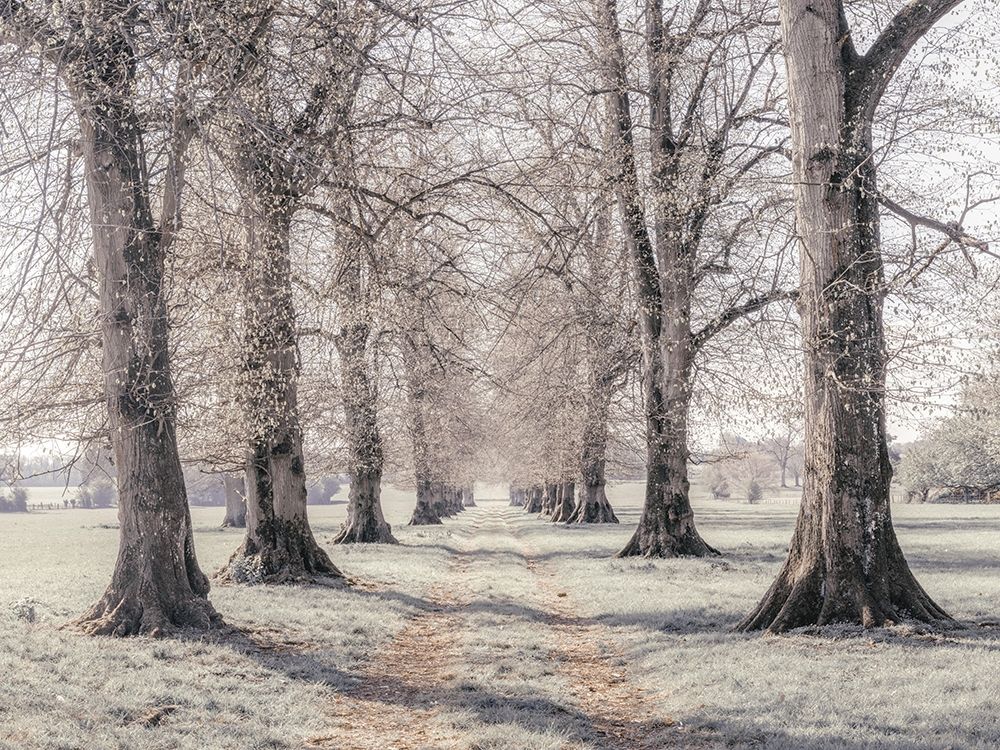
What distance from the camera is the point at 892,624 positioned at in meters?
9.74

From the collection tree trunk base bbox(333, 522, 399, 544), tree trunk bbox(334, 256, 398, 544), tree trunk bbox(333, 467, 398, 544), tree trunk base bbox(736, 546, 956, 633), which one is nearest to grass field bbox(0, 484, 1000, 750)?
tree trunk base bbox(736, 546, 956, 633)

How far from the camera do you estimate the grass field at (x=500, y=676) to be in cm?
652

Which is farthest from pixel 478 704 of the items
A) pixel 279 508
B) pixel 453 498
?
pixel 453 498

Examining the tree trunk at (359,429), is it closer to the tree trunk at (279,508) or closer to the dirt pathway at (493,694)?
the tree trunk at (279,508)

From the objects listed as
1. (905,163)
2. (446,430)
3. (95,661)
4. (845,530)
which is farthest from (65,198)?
(446,430)

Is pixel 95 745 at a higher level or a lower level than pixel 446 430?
lower

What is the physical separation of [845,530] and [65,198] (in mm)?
9341

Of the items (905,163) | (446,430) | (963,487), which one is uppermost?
(905,163)

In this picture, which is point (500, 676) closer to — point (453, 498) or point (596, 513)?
point (596, 513)

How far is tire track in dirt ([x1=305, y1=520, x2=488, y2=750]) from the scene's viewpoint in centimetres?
671

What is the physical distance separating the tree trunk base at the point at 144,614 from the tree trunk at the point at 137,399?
12 mm

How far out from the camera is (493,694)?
7.94 meters

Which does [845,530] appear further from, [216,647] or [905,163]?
[905,163]

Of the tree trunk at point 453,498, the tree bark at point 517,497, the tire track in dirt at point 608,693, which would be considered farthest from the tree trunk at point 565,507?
the tree bark at point 517,497
